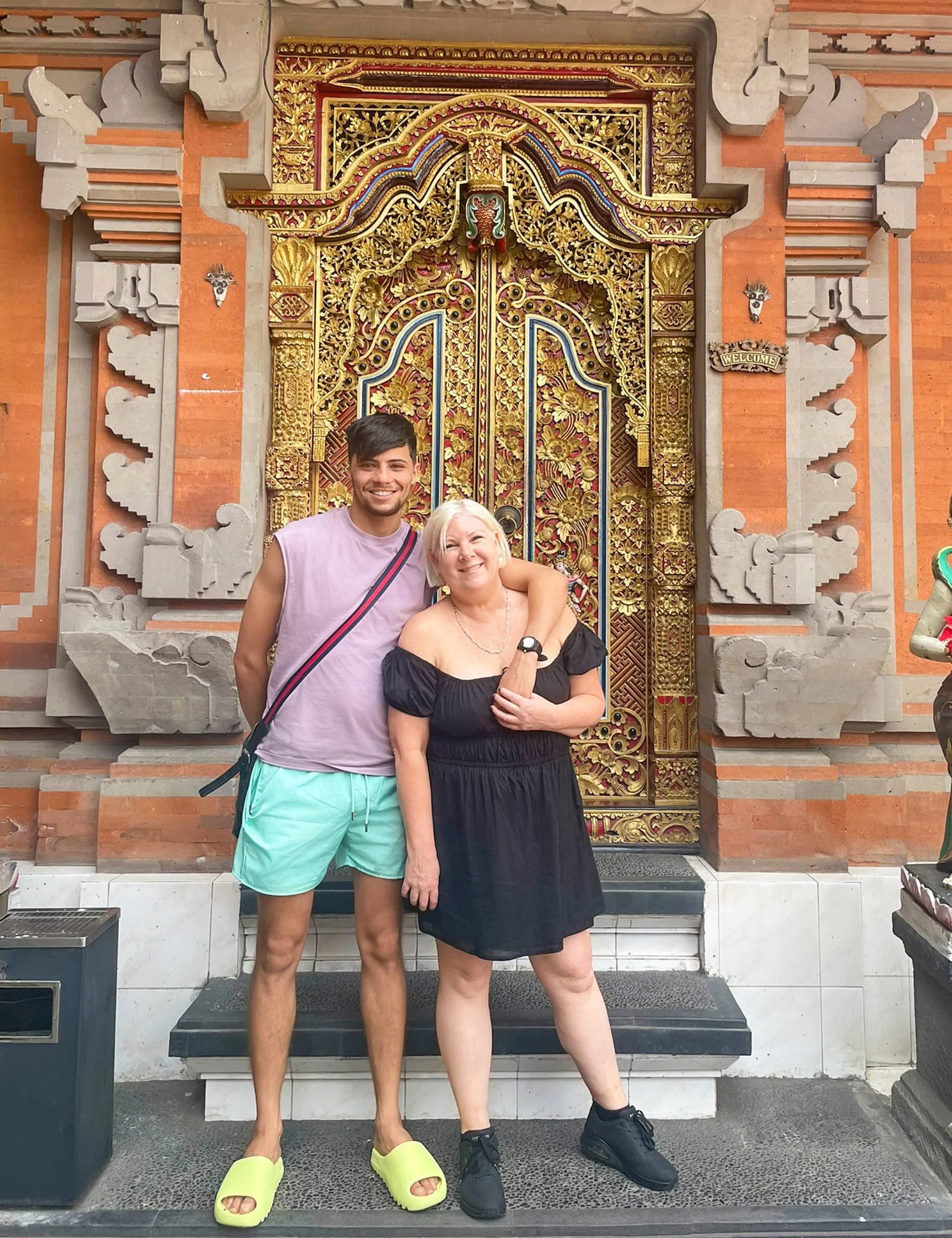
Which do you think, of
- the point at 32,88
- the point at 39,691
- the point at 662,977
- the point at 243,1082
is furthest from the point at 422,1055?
the point at 32,88

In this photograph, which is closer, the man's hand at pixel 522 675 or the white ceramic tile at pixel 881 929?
the man's hand at pixel 522 675

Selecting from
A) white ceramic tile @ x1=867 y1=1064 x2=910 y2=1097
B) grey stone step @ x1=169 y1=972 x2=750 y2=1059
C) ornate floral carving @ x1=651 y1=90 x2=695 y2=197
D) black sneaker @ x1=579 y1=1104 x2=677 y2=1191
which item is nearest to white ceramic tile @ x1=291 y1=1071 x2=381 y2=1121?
grey stone step @ x1=169 y1=972 x2=750 y2=1059

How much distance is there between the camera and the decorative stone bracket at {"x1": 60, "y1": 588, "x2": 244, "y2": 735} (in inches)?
144

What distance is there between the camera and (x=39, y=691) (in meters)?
4.03

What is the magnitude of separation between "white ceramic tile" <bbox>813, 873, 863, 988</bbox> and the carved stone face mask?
258cm

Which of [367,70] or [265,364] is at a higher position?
[367,70]

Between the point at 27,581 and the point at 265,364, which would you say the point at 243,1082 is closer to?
the point at 27,581

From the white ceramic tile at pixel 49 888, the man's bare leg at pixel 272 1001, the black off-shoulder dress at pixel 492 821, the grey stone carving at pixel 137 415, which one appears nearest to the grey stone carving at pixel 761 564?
the black off-shoulder dress at pixel 492 821

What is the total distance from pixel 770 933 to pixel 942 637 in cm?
141

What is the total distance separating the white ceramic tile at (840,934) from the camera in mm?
3461

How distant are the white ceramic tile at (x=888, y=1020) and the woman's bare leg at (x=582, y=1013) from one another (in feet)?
4.95

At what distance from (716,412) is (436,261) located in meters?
1.65

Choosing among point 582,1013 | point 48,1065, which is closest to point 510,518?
point 582,1013

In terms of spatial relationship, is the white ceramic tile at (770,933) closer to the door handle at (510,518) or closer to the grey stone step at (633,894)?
the grey stone step at (633,894)
